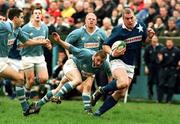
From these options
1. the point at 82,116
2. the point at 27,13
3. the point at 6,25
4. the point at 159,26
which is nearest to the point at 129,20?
the point at 82,116

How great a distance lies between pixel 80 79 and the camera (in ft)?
53.5

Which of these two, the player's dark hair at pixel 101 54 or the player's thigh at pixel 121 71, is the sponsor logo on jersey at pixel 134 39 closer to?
the player's thigh at pixel 121 71

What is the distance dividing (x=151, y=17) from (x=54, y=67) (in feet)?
11.2

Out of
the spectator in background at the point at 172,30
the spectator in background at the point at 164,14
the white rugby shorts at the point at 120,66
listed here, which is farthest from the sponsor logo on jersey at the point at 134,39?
the spectator in background at the point at 164,14

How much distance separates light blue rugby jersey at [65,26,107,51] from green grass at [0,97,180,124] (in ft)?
4.91

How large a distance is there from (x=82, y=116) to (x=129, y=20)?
2.22 metres

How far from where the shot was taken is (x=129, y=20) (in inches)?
594

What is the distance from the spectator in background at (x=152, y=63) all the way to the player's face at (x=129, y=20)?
22.9ft

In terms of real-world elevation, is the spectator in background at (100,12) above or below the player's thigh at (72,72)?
above

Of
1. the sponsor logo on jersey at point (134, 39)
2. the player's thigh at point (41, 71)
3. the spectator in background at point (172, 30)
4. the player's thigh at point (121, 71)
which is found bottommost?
the player's thigh at point (41, 71)

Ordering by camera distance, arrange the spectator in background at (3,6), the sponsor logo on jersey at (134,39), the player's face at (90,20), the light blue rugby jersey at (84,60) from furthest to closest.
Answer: the spectator in background at (3,6) → the player's face at (90,20) → the light blue rugby jersey at (84,60) → the sponsor logo on jersey at (134,39)

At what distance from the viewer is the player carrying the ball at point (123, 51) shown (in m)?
14.9

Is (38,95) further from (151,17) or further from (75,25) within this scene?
(151,17)

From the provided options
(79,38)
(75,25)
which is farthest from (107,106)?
(75,25)
